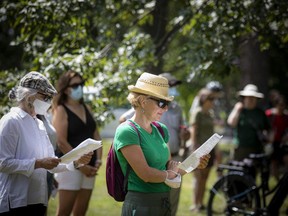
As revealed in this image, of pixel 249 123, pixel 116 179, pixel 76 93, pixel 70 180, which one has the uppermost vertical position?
pixel 76 93

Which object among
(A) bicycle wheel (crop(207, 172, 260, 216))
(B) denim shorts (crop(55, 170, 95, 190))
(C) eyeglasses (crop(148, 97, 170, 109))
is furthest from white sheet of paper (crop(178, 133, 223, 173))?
(A) bicycle wheel (crop(207, 172, 260, 216))

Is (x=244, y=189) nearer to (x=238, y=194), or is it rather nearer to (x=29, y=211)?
(x=238, y=194)

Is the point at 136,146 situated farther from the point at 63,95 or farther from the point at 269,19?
the point at 269,19

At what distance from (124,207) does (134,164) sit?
0.38 m

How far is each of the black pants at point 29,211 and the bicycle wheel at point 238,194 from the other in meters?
3.68

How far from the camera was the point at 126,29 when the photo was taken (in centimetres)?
820

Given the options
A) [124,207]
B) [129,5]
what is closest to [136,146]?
[124,207]

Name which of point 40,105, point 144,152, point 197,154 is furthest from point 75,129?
point 197,154

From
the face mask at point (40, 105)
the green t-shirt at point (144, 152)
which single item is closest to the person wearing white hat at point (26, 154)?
the face mask at point (40, 105)

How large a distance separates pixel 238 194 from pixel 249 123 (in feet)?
5.12

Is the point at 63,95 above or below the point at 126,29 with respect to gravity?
below

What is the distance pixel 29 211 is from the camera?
457cm

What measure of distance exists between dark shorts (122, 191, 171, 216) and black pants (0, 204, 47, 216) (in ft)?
2.36

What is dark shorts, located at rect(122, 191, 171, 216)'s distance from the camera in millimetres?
4336
